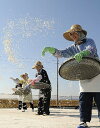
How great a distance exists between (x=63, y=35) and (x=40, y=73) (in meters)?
4.30

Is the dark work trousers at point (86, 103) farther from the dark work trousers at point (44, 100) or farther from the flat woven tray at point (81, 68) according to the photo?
the dark work trousers at point (44, 100)

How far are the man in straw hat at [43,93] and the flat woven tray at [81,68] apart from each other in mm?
4598

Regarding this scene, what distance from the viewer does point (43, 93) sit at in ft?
35.7

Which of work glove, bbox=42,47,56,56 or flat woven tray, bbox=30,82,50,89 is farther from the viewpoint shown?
flat woven tray, bbox=30,82,50,89

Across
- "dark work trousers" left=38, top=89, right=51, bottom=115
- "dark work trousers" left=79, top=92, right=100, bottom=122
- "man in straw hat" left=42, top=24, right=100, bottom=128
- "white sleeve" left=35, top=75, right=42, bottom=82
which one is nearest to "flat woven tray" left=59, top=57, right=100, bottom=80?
"man in straw hat" left=42, top=24, right=100, bottom=128

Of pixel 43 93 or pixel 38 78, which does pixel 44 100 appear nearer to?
pixel 43 93

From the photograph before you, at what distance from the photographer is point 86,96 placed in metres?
5.75

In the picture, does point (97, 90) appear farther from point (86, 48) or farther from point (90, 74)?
point (86, 48)

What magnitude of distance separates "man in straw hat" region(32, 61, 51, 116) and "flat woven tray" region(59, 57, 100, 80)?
460cm

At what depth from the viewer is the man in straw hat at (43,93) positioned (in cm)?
1052

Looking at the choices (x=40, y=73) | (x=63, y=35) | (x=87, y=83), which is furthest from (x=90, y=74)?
(x=40, y=73)

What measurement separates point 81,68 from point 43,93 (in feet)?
17.4

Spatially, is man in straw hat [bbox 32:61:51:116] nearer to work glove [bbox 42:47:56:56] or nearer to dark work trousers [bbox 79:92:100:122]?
work glove [bbox 42:47:56:56]

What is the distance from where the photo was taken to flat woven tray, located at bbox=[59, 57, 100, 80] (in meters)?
5.53
